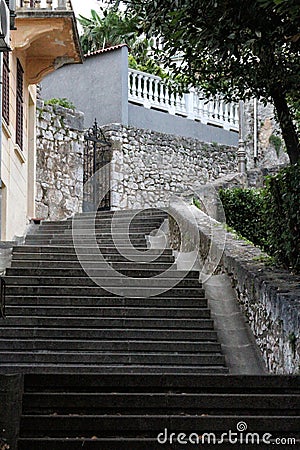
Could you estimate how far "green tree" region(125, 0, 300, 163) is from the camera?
6.81 meters

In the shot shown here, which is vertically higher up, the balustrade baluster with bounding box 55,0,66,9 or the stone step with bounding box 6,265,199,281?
the balustrade baluster with bounding box 55,0,66,9

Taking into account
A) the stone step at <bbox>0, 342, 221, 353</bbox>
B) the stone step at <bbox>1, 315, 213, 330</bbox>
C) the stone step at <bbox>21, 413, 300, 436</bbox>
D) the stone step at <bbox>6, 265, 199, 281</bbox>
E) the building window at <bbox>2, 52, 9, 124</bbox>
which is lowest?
the stone step at <bbox>21, 413, 300, 436</bbox>

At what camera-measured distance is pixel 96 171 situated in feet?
63.3

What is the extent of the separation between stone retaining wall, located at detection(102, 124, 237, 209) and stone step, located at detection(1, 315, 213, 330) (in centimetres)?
1041

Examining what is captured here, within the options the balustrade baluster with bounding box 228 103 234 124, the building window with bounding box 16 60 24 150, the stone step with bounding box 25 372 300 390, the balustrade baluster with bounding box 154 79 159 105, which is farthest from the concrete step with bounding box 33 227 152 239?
the balustrade baluster with bounding box 228 103 234 124

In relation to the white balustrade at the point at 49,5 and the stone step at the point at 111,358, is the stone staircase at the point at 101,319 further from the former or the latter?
the white balustrade at the point at 49,5

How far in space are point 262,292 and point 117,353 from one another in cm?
172

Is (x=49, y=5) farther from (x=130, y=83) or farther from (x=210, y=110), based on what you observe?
(x=210, y=110)

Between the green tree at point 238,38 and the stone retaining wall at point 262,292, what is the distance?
58.9 inches

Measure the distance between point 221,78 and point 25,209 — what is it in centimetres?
673

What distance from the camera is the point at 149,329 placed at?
8.81 metres

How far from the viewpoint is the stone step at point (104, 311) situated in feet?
29.8

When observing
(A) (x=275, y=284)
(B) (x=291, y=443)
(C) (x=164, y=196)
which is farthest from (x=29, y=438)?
(C) (x=164, y=196)

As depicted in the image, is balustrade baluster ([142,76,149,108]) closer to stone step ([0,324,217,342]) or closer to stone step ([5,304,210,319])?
stone step ([5,304,210,319])
